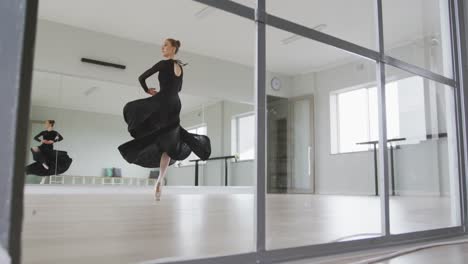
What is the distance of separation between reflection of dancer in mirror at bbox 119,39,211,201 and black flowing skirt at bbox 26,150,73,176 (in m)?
2.40

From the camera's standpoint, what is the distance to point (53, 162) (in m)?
6.30

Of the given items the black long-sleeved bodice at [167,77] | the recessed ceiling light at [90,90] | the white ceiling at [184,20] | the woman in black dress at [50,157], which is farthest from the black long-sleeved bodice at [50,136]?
the black long-sleeved bodice at [167,77]

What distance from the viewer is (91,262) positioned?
854 mm

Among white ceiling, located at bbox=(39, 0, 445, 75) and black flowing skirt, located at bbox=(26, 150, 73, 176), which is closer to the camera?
white ceiling, located at bbox=(39, 0, 445, 75)

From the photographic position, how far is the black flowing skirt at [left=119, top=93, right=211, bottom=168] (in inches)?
151

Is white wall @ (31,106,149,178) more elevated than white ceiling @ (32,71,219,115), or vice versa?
white ceiling @ (32,71,219,115)

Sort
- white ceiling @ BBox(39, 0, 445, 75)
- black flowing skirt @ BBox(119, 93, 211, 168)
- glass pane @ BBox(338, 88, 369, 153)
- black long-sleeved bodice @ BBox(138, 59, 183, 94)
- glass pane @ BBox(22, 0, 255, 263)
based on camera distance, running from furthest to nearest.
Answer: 1. glass pane @ BBox(338, 88, 369, 153)
2. white ceiling @ BBox(39, 0, 445, 75)
3. glass pane @ BBox(22, 0, 255, 263)
4. black long-sleeved bodice @ BBox(138, 59, 183, 94)
5. black flowing skirt @ BBox(119, 93, 211, 168)

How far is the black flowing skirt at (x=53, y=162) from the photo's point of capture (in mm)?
5859

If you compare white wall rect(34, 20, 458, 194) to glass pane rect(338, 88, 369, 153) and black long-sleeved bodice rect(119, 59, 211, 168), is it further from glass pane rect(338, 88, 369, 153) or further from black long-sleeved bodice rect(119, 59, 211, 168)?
black long-sleeved bodice rect(119, 59, 211, 168)

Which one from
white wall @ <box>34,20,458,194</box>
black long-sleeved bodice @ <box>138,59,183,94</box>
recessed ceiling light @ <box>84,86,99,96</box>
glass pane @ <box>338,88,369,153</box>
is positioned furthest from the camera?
glass pane @ <box>338,88,369,153</box>

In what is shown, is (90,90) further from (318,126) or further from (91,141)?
(318,126)

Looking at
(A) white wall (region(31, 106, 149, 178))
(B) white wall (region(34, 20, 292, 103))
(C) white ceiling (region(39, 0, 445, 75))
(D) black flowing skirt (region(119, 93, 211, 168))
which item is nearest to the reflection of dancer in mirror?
(D) black flowing skirt (region(119, 93, 211, 168))

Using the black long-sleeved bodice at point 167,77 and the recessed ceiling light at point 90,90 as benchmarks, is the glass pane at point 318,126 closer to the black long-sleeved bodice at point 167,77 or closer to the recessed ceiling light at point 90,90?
the recessed ceiling light at point 90,90

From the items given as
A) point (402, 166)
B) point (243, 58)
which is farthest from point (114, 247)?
point (243, 58)
